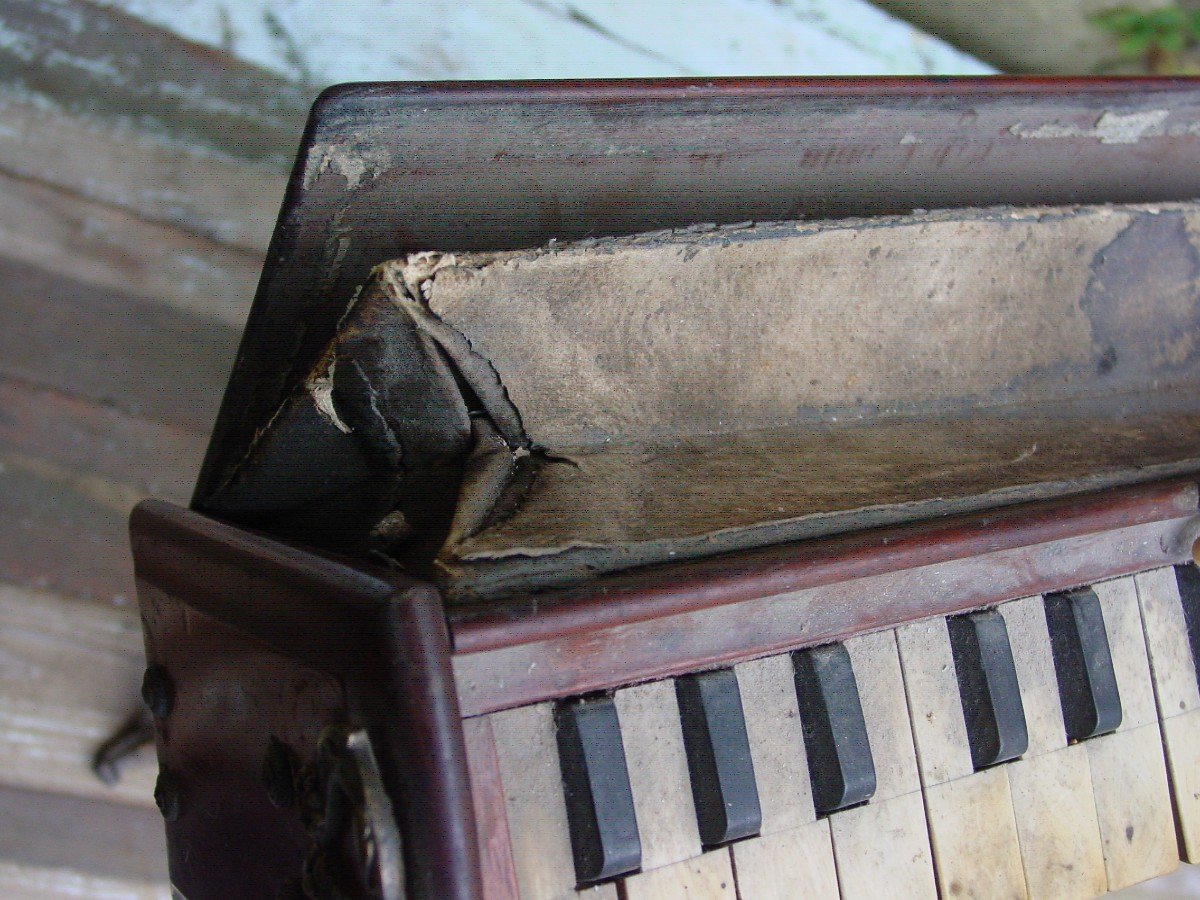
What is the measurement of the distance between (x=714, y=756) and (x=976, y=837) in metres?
0.22

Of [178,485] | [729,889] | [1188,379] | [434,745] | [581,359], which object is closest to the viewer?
→ [434,745]

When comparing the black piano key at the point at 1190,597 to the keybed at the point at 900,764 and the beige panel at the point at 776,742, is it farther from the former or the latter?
the beige panel at the point at 776,742

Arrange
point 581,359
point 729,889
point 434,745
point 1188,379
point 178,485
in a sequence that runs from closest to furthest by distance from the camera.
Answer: point 434,745 < point 729,889 < point 581,359 < point 1188,379 < point 178,485

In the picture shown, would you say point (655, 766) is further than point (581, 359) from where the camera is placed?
No

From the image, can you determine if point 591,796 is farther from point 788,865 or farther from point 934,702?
point 934,702

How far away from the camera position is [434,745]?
18.7 inches

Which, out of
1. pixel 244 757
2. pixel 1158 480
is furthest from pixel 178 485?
pixel 1158 480

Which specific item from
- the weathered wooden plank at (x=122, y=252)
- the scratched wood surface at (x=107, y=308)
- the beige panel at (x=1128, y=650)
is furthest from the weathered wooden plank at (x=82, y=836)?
the beige panel at (x=1128, y=650)

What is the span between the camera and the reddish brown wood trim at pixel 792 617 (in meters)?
0.53

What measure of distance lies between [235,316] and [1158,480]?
1.09 m

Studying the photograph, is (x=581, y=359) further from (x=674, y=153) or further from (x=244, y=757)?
(x=244, y=757)

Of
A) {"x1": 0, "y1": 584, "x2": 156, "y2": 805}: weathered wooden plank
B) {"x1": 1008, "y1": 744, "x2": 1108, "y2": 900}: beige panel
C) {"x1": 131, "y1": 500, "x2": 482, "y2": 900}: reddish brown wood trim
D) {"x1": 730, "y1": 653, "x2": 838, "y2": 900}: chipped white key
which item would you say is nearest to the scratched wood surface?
{"x1": 0, "y1": 584, "x2": 156, "y2": 805}: weathered wooden plank

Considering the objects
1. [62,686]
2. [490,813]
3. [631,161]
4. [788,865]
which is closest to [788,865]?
[788,865]

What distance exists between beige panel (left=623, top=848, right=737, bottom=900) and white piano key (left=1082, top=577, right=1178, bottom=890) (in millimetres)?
310
